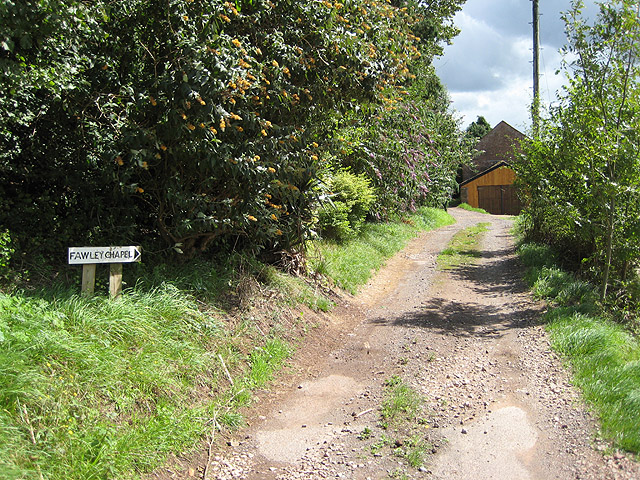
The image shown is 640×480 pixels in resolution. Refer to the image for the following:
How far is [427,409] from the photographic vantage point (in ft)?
16.0

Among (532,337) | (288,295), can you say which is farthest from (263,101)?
(532,337)

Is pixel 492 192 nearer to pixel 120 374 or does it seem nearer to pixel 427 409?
pixel 427 409

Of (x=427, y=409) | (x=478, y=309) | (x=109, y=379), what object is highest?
(x=109, y=379)

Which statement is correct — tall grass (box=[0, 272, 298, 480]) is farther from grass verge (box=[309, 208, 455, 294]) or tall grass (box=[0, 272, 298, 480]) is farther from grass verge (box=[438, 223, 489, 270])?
grass verge (box=[438, 223, 489, 270])

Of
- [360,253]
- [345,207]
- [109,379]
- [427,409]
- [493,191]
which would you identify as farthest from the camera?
[493,191]

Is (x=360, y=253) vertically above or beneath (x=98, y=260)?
beneath

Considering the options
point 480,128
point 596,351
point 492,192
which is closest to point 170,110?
point 596,351

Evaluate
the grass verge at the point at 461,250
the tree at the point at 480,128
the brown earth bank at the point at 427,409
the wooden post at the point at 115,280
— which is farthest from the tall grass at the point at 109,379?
the tree at the point at 480,128

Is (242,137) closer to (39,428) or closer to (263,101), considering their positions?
(263,101)

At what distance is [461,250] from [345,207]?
16.7 feet

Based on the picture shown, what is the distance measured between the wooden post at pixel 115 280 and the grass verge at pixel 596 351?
448 centimetres

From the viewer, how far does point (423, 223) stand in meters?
20.2

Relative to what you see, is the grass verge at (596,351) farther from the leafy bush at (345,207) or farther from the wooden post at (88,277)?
the wooden post at (88,277)

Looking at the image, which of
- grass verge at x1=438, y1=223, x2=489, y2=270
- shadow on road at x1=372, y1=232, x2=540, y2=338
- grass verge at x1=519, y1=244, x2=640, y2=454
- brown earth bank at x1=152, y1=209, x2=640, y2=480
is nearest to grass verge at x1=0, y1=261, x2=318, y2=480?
brown earth bank at x1=152, y1=209, x2=640, y2=480
